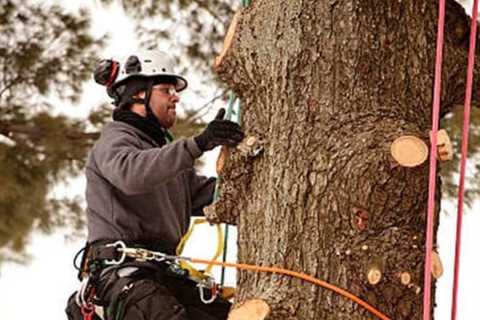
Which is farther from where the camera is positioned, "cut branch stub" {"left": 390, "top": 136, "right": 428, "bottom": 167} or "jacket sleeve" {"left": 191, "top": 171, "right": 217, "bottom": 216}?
"jacket sleeve" {"left": 191, "top": 171, "right": 217, "bottom": 216}

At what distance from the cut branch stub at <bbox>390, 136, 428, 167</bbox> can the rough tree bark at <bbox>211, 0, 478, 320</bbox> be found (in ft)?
0.06

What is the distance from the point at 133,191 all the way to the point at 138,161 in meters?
0.10

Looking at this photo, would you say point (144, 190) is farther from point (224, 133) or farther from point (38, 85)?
point (38, 85)

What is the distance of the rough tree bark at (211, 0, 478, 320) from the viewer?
2.44m

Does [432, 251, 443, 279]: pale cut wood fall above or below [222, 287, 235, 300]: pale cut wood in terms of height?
below

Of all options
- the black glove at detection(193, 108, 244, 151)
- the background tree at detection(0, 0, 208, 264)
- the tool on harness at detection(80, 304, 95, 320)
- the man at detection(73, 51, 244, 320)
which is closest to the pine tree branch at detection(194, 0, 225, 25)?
the background tree at detection(0, 0, 208, 264)

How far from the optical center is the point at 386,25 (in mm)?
2586

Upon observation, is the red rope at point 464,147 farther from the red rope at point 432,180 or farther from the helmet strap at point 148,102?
the helmet strap at point 148,102

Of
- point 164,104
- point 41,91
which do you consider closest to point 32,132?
point 41,91

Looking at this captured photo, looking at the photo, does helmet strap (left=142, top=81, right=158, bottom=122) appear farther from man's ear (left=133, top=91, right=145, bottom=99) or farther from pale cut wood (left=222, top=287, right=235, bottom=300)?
pale cut wood (left=222, top=287, right=235, bottom=300)

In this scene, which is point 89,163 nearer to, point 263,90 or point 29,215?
point 263,90

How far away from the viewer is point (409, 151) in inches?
95.3

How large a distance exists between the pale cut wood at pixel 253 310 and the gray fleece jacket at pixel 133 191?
16.7 inches

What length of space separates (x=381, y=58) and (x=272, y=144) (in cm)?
32
